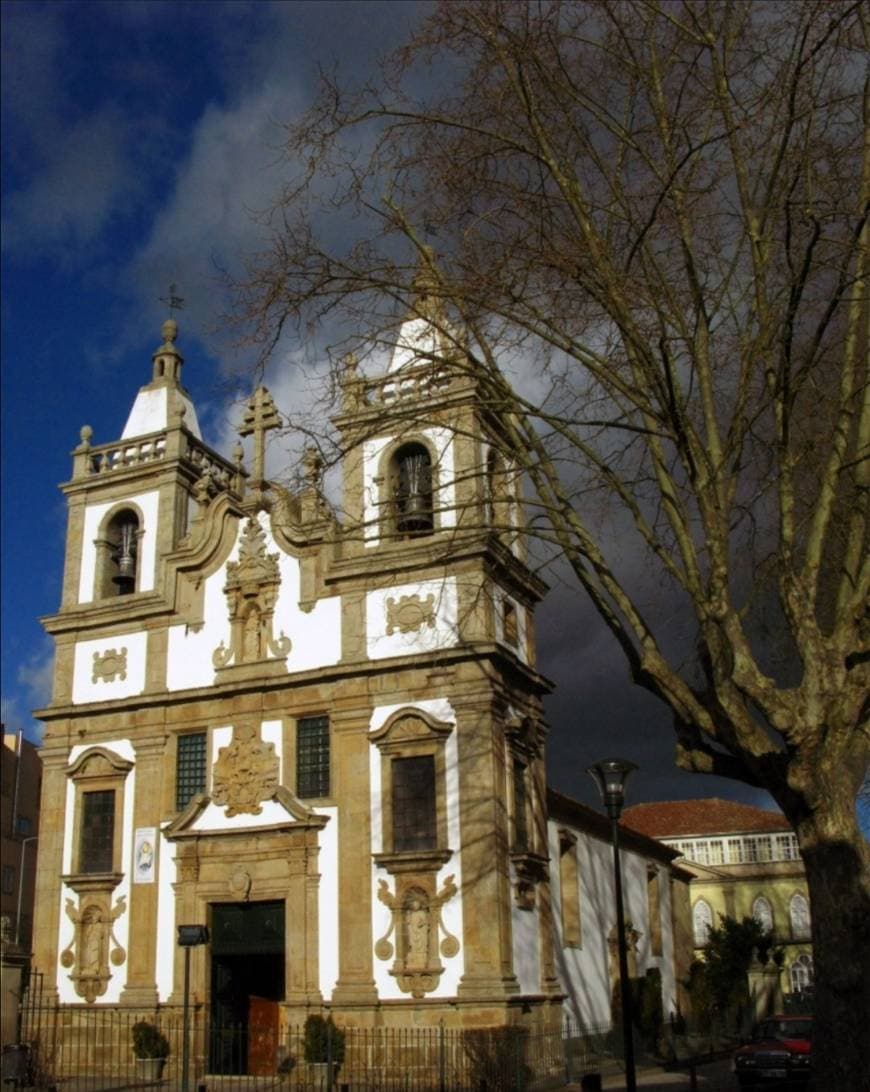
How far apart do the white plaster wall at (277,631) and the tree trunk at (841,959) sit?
14.7m

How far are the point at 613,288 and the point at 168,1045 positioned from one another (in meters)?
17.8

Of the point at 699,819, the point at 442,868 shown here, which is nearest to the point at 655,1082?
the point at 442,868

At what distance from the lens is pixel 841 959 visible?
10195mm

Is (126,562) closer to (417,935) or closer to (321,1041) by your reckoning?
(417,935)

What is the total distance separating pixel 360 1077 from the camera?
68.6 feet

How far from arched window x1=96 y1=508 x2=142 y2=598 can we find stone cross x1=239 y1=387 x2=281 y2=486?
11.7 ft

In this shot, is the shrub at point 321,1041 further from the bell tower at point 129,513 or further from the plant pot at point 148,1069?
the bell tower at point 129,513

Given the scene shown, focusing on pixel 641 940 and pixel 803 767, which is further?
pixel 641 940

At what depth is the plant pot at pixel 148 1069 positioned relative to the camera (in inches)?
880

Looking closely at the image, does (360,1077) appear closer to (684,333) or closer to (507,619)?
(507,619)

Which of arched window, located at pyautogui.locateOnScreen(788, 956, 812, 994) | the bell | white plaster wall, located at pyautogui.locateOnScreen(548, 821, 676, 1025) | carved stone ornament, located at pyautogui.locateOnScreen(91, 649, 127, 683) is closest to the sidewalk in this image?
white plaster wall, located at pyautogui.locateOnScreen(548, 821, 676, 1025)

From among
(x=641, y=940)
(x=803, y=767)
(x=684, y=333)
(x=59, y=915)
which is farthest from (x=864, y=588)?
(x=641, y=940)

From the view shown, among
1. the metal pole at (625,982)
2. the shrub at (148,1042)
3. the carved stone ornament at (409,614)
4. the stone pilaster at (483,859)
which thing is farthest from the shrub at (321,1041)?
the metal pole at (625,982)

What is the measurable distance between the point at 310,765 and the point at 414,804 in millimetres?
2502
